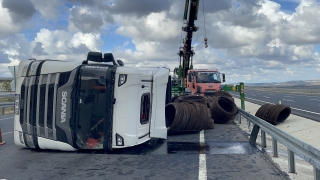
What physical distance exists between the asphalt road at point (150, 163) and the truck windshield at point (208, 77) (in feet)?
45.0

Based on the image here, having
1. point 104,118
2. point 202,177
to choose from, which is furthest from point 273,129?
point 104,118

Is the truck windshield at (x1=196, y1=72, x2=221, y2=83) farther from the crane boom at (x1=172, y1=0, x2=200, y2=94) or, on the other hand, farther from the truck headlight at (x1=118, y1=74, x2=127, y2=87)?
the truck headlight at (x1=118, y1=74, x2=127, y2=87)

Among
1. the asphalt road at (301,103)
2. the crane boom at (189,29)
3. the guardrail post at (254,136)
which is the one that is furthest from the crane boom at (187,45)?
the guardrail post at (254,136)

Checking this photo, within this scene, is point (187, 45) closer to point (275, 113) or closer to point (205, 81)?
point (205, 81)

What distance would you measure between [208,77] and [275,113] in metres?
8.13

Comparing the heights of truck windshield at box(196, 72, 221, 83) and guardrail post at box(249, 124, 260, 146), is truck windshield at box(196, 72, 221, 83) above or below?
above

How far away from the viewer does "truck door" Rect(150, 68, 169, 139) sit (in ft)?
26.3

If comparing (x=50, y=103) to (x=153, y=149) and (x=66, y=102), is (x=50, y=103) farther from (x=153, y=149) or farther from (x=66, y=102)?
(x=153, y=149)

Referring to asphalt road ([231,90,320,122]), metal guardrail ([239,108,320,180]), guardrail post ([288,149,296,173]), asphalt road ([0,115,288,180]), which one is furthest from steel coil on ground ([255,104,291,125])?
guardrail post ([288,149,296,173])

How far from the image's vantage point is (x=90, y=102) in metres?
7.10

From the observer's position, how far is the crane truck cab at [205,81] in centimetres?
2178

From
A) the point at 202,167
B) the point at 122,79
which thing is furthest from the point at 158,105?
the point at 202,167

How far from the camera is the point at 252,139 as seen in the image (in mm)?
8547

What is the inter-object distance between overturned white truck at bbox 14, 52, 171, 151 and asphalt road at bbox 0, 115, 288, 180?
37cm
